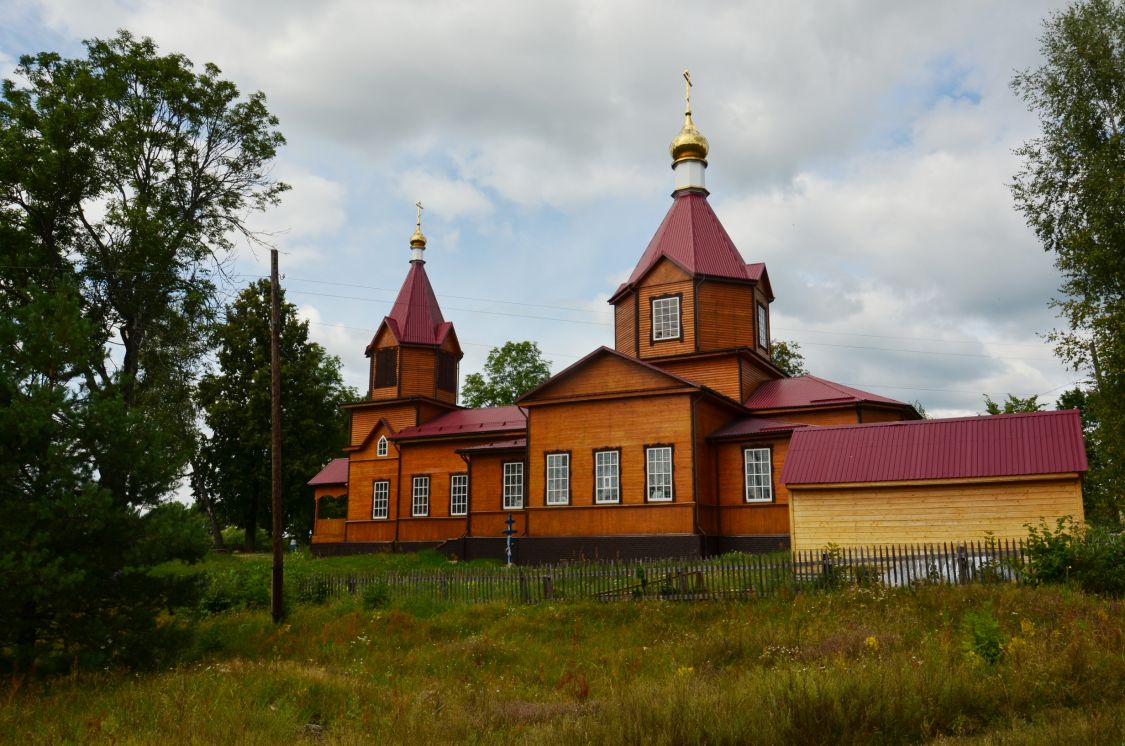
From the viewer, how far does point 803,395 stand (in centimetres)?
2434

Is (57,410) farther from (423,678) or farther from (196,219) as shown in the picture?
(196,219)

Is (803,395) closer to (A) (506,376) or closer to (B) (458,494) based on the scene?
(B) (458,494)

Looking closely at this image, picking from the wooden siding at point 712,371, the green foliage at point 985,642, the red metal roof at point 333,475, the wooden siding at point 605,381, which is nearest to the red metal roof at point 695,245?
the wooden siding at point 712,371

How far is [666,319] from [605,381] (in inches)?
159

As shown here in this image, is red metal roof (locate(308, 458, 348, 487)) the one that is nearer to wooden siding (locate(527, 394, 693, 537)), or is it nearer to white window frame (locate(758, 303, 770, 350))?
wooden siding (locate(527, 394, 693, 537))

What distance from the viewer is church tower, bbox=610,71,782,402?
25.1 m

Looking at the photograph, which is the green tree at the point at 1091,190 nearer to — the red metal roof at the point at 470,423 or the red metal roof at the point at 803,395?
the red metal roof at the point at 803,395

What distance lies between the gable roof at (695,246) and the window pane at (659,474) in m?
6.45

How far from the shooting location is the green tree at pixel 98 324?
10.5 m

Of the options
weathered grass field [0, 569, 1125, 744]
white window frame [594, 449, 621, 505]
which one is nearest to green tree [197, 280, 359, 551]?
white window frame [594, 449, 621, 505]

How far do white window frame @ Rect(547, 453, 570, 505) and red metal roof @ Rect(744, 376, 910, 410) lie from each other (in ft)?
19.4

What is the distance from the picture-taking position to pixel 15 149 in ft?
62.5

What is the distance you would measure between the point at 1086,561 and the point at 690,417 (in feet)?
33.8

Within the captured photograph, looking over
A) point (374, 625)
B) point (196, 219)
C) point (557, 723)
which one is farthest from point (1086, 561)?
point (196, 219)
